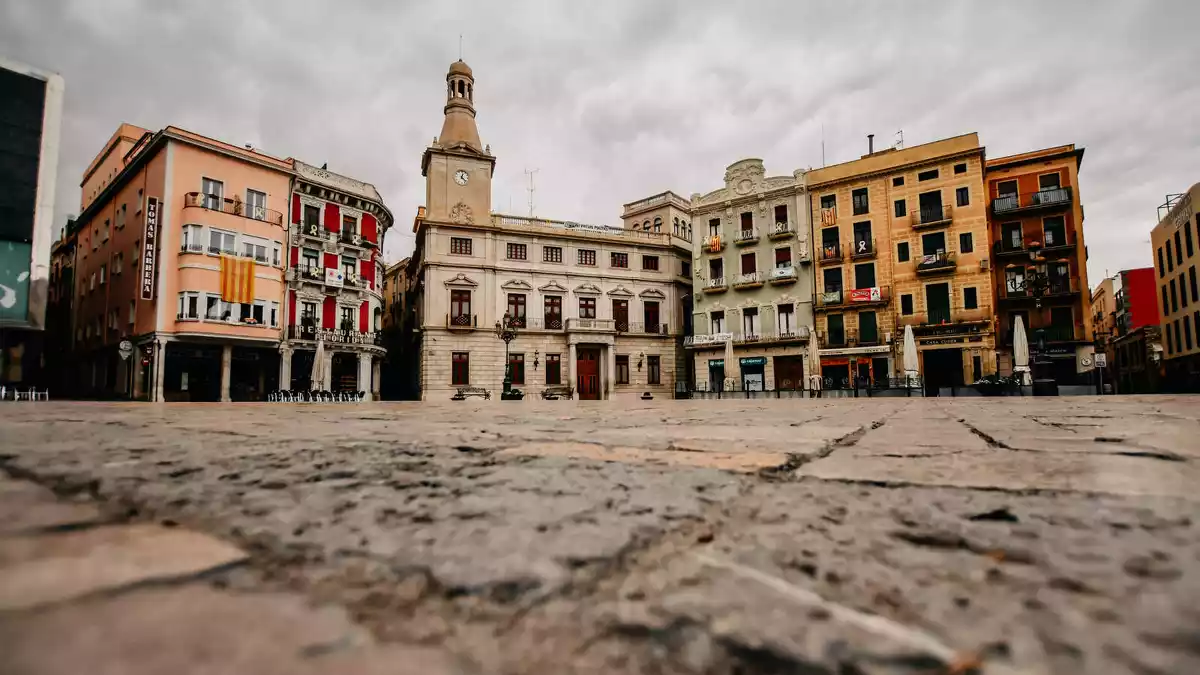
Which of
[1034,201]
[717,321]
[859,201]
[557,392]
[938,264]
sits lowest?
[557,392]

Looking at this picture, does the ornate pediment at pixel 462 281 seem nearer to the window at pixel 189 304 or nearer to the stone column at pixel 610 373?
the stone column at pixel 610 373

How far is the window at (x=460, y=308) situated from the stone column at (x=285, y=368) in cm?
705

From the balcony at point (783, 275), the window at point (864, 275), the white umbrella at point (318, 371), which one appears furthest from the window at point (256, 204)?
the window at point (864, 275)

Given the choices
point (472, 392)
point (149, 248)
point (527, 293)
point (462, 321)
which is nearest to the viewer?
point (149, 248)

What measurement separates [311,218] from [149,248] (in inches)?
240

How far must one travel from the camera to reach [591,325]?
27828mm

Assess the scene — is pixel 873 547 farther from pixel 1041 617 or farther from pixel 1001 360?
pixel 1001 360

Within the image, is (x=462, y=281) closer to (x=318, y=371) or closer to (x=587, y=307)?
(x=587, y=307)

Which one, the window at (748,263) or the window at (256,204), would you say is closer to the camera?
the window at (256,204)

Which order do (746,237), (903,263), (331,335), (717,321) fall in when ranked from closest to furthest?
(331,335) → (903,263) → (746,237) → (717,321)

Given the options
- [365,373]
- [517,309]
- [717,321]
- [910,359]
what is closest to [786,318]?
[717,321]

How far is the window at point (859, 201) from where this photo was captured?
2666cm

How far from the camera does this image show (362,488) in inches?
52.5

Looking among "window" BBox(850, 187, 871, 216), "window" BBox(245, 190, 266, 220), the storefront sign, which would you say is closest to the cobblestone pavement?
"window" BBox(245, 190, 266, 220)
